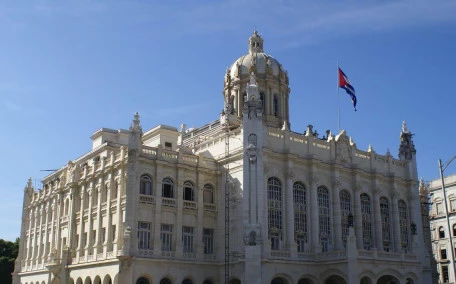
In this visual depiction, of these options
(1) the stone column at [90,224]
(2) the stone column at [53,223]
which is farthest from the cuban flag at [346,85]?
(2) the stone column at [53,223]

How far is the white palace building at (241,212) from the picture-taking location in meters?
48.6

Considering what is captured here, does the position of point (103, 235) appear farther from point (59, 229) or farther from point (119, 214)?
point (59, 229)

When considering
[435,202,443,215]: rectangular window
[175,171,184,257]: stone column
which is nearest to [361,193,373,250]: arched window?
[175,171,184,257]: stone column

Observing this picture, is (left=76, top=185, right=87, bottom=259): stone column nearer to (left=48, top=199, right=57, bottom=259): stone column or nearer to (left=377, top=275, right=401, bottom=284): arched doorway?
(left=48, top=199, right=57, bottom=259): stone column

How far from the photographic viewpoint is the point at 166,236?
4991cm

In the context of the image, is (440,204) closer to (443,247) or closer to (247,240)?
(443,247)

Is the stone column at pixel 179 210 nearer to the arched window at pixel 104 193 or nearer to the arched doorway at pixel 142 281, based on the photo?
the arched doorway at pixel 142 281

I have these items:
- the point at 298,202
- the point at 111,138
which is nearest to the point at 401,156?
the point at 298,202

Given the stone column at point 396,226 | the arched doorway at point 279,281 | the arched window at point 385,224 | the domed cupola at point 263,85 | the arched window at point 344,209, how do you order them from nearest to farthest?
the arched doorway at point 279,281
the arched window at point 344,209
the arched window at point 385,224
the stone column at point 396,226
the domed cupola at point 263,85

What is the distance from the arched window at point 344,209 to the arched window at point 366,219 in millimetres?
2060

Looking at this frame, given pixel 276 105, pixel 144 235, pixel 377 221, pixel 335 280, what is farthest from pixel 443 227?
pixel 144 235

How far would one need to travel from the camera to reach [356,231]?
56688 millimetres

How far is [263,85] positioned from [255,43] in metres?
6.70

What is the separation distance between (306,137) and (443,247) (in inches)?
1589
